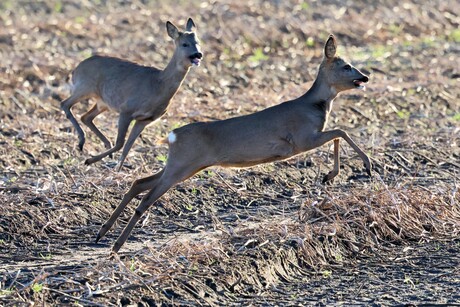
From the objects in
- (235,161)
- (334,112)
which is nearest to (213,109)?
(334,112)

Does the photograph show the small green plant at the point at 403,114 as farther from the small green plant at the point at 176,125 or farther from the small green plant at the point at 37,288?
the small green plant at the point at 37,288

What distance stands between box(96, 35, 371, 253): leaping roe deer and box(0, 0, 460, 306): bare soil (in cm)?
48

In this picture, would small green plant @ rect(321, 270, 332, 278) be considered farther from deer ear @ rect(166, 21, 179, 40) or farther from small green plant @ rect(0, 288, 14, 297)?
deer ear @ rect(166, 21, 179, 40)

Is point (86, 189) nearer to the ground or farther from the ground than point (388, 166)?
nearer to the ground

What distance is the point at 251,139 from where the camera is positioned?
10219 mm

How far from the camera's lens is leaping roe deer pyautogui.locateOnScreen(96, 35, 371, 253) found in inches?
388

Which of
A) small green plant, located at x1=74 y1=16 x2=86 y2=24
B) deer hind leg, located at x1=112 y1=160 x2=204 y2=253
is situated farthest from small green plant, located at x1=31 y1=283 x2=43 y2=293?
small green plant, located at x1=74 y1=16 x2=86 y2=24

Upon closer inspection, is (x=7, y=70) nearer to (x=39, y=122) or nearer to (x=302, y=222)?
(x=39, y=122)

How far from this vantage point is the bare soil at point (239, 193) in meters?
8.59

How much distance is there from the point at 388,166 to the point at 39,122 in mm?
4801

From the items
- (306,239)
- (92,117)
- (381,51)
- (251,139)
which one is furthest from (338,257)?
(381,51)

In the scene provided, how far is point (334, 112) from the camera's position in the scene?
15945mm

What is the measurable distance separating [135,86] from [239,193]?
225 cm

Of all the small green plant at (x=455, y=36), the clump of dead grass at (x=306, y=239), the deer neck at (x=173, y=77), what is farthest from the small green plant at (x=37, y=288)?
the small green plant at (x=455, y=36)
